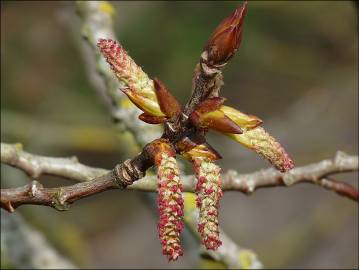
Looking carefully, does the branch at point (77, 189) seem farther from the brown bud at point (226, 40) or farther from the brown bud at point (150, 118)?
the brown bud at point (226, 40)

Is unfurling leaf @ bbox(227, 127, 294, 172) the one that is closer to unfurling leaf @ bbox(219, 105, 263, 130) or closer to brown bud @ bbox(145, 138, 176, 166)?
unfurling leaf @ bbox(219, 105, 263, 130)

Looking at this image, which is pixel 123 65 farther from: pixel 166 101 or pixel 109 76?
pixel 109 76

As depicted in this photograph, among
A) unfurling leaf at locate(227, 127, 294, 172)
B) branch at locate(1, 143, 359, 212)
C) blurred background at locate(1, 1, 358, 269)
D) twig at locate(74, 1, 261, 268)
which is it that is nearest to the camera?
unfurling leaf at locate(227, 127, 294, 172)

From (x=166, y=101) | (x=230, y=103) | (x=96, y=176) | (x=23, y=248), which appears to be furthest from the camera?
(x=230, y=103)

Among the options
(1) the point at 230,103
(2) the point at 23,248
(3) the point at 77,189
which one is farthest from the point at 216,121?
(1) the point at 230,103

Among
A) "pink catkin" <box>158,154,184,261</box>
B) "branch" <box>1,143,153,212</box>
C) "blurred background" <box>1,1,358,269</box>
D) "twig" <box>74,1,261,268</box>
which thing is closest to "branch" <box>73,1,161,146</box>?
"twig" <box>74,1,261,268</box>

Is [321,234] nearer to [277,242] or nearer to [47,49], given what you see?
[277,242]
